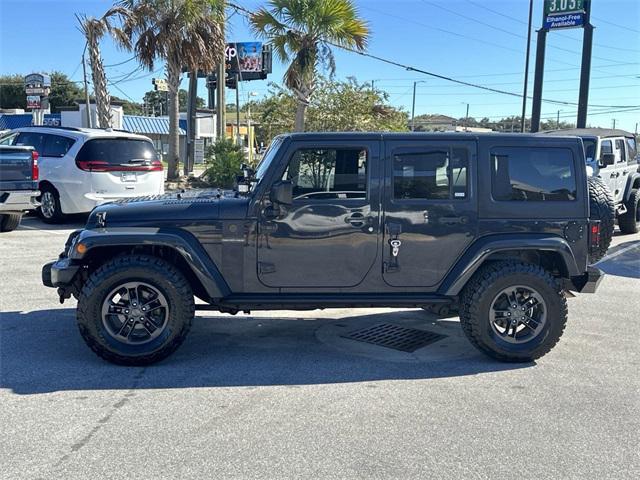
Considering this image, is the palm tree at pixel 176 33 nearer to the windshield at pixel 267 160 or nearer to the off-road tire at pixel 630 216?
the off-road tire at pixel 630 216

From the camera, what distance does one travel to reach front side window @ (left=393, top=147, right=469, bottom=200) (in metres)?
5.16

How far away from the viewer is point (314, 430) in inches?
155

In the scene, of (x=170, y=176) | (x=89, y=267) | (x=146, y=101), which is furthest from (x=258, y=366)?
(x=146, y=101)

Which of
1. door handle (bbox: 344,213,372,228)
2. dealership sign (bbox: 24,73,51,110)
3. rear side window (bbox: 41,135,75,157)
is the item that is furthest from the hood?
dealership sign (bbox: 24,73,51,110)

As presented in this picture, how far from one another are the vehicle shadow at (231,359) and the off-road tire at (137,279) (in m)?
0.13

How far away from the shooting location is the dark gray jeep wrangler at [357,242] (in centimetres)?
498

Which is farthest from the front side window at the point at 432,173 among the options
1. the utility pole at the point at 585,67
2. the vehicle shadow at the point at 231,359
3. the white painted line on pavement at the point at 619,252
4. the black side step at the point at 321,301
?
the utility pole at the point at 585,67

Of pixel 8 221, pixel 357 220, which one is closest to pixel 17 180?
pixel 8 221

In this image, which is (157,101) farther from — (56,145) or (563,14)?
(56,145)

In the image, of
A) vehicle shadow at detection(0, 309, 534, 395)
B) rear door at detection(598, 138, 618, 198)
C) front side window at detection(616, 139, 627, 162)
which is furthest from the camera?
front side window at detection(616, 139, 627, 162)

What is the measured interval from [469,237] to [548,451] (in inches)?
76.1

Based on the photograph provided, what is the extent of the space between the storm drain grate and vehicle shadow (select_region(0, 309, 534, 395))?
115 millimetres

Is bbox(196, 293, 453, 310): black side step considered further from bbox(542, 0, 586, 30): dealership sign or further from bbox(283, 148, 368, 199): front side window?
bbox(542, 0, 586, 30): dealership sign

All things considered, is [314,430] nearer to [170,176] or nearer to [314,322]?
[314,322]
